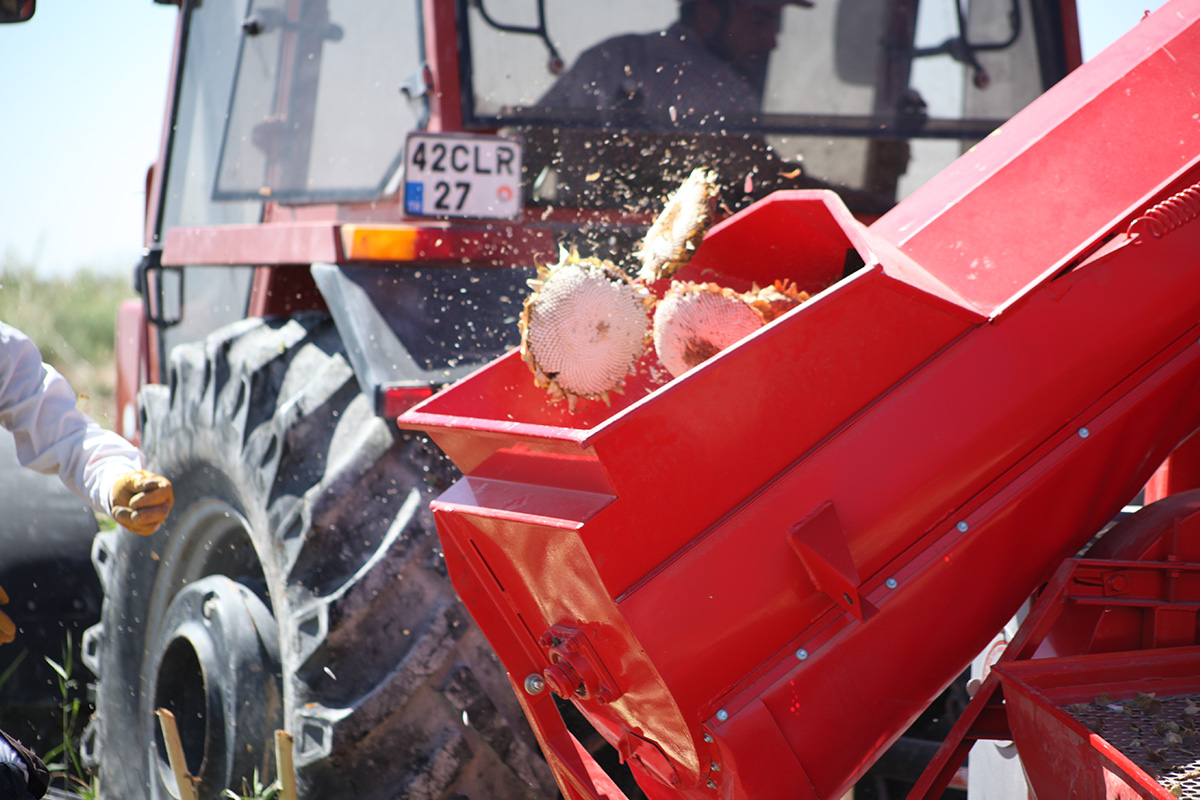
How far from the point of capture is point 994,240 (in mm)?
1636

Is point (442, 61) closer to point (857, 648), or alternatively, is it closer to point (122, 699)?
point (857, 648)

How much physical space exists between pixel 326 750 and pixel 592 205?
4.16 ft

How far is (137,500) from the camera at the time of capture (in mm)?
2102

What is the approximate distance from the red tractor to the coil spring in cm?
4

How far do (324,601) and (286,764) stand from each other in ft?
1.09

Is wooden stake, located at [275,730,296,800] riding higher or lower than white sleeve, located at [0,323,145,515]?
lower

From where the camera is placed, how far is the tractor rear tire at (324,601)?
78.8 inches

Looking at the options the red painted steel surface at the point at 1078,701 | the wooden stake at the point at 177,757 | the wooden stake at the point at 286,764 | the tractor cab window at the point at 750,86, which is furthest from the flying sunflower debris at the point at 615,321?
the wooden stake at the point at 177,757

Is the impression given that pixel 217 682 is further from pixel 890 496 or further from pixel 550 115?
pixel 890 496

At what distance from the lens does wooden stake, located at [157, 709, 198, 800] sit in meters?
2.33

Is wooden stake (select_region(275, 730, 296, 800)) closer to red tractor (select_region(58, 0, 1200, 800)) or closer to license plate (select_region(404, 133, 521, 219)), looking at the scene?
red tractor (select_region(58, 0, 1200, 800))

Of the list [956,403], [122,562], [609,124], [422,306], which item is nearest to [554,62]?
[609,124]

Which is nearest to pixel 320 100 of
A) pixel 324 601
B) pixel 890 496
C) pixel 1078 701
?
pixel 324 601

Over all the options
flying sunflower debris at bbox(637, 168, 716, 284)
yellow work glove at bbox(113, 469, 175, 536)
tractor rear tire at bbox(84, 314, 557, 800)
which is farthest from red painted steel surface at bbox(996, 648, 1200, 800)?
yellow work glove at bbox(113, 469, 175, 536)
